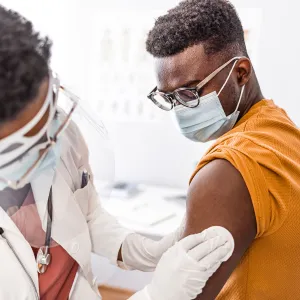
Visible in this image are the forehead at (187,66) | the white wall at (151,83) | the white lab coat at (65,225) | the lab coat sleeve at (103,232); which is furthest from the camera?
the white wall at (151,83)

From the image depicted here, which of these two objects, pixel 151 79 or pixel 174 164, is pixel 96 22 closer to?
pixel 151 79

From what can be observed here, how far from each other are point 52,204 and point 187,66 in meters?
0.51

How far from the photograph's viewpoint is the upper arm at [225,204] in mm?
794

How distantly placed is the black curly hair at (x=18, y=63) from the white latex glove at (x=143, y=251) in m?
0.70

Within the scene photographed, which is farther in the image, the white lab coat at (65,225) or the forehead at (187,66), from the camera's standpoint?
the forehead at (187,66)

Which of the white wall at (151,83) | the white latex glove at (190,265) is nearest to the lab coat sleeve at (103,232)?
the white latex glove at (190,265)

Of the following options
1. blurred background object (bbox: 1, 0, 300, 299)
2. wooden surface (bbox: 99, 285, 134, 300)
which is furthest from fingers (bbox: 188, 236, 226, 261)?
wooden surface (bbox: 99, 285, 134, 300)

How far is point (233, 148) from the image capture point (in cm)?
84

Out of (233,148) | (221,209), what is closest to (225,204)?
(221,209)

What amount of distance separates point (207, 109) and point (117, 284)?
1836mm

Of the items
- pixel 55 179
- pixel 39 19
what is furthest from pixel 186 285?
pixel 39 19

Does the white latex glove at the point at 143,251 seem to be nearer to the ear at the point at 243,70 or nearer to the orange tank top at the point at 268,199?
the orange tank top at the point at 268,199

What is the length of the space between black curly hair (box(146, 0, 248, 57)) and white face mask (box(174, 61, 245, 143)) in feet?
0.26

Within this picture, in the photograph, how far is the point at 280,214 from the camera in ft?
2.73
